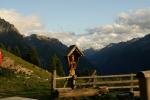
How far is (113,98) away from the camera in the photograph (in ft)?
84.5

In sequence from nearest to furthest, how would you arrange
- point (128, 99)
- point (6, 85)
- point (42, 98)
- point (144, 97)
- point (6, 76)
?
point (144, 97) → point (128, 99) → point (42, 98) → point (6, 85) → point (6, 76)

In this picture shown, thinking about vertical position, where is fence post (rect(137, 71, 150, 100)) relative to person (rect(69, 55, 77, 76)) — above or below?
below

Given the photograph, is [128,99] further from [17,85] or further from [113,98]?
[17,85]

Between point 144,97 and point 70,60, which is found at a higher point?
point 70,60

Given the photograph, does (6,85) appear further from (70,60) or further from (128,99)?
(128,99)

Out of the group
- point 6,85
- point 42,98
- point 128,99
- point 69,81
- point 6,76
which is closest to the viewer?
point 128,99

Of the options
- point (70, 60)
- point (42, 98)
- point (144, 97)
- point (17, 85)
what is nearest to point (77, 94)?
point (42, 98)

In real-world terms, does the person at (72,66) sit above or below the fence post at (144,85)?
above

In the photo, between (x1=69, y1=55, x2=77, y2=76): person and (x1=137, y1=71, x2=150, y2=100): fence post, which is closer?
(x1=137, y1=71, x2=150, y2=100): fence post

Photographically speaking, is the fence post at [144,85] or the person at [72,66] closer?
the fence post at [144,85]

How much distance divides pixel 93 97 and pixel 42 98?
12.3 ft

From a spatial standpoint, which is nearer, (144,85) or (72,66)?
(144,85)

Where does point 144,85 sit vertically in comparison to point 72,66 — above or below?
below

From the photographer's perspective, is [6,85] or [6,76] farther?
[6,76]
